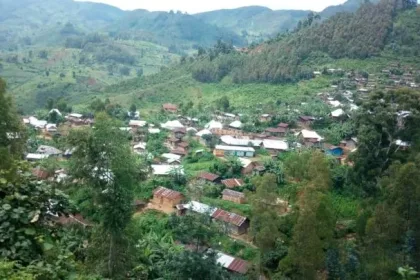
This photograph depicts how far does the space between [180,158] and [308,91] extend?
73.9 ft

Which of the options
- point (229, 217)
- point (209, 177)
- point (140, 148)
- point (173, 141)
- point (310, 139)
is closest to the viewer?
point (229, 217)

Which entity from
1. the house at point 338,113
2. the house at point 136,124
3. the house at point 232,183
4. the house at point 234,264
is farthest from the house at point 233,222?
the house at point 136,124

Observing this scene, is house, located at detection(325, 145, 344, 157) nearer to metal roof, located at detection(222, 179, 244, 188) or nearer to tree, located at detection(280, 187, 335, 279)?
metal roof, located at detection(222, 179, 244, 188)

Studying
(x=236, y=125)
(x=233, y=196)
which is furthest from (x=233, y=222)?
(x=236, y=125)

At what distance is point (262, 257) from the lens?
1764 cm

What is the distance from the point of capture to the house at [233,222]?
2084cm

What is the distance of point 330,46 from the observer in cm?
5738

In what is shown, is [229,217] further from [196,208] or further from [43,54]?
[43,54]

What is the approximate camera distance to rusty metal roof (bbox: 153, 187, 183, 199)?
77.0 ft

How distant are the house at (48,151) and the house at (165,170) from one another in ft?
27.4

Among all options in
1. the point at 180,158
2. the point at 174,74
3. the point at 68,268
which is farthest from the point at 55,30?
the point at 68,268

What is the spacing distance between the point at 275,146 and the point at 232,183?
26.1 feet

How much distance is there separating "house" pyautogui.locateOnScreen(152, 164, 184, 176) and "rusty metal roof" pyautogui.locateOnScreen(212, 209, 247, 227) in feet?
17.5

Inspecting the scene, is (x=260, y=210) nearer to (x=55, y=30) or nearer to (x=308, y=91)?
(x=308, y=91)
